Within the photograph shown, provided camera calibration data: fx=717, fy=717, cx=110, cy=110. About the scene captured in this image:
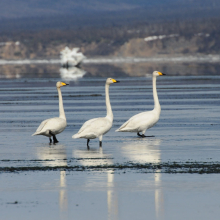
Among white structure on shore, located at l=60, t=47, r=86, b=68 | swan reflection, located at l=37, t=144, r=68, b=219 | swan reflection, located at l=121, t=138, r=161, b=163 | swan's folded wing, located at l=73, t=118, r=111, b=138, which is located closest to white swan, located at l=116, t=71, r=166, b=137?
swan reflection, located at l=121, t=138, r=161, b=163

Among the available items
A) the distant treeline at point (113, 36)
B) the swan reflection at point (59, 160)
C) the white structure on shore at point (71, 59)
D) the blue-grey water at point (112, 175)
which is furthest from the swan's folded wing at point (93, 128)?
the distant treeline at point (113, 36)

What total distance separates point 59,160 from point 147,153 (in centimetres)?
153

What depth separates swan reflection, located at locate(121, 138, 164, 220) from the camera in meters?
8.66

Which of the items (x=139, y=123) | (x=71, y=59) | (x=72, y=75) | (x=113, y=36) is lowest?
(x=139, y=123)

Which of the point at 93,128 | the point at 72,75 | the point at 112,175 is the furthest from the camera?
the point at 72,75

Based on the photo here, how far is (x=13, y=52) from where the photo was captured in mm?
118125

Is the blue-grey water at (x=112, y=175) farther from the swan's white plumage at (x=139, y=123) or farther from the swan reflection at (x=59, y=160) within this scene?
the swan's white plumage at (x=139, y=123)

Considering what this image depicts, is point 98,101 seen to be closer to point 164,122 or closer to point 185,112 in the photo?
point 185,112

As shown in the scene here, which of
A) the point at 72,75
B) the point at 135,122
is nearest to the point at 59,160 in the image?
the point at 135,122

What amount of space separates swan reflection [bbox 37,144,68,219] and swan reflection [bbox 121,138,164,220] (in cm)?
103

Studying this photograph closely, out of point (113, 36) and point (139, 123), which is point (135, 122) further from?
point (113, 36)

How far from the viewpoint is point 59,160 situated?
11.1 metres

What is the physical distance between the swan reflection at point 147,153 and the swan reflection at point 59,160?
1032mm

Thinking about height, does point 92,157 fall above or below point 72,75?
below
